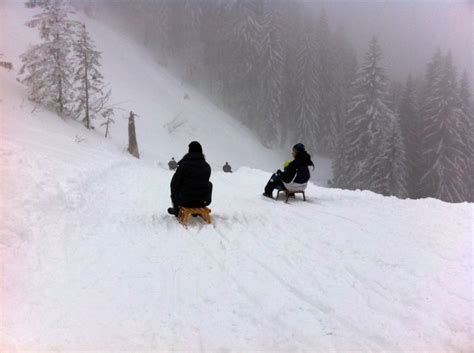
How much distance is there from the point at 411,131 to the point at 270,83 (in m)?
19.3

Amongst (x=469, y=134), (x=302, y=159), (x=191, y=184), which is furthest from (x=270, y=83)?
(x=191, y=184)

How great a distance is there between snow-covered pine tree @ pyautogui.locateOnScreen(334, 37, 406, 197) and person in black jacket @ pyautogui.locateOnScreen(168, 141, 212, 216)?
86.3 feet

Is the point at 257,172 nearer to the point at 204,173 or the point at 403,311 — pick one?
the point at 204,173

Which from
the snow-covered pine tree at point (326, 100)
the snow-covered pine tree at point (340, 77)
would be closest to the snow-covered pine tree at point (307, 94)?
the snow-covered pine tree at point (326, 100)

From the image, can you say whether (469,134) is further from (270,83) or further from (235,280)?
(235,280)

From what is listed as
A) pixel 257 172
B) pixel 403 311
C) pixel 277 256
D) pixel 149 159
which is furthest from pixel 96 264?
pixel 149 159

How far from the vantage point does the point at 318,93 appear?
52281 millimetres

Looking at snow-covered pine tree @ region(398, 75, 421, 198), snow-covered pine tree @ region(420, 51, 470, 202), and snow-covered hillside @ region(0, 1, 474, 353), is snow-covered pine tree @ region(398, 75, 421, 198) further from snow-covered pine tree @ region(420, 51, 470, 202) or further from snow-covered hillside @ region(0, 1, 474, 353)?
snow-covered hillside @ region(0, 1, 474, 353)

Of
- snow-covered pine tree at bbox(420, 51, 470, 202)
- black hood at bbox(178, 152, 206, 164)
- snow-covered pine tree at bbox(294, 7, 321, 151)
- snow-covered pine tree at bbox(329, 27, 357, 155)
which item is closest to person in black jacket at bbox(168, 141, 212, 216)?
black hood at bbox(178, 152, 206, 164)

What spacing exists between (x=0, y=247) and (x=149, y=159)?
25574 mm

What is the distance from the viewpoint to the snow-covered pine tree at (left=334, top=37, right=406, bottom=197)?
31.4m

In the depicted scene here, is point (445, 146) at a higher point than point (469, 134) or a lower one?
lower

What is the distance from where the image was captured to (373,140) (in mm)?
34031

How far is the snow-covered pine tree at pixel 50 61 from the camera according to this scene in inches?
832
